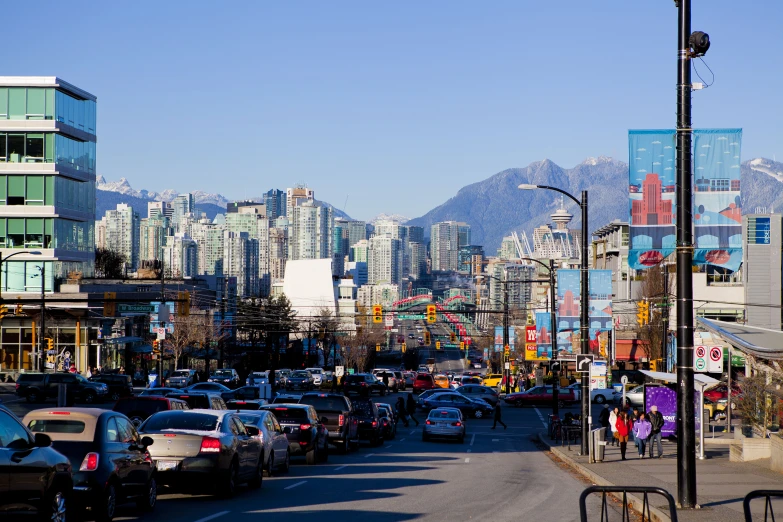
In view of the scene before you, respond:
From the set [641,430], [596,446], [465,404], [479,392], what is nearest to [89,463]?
[596,446]

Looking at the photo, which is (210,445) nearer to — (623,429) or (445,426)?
(623,429)

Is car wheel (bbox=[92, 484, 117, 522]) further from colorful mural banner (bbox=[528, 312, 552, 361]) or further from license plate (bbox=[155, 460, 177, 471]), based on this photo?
colorful mural banner (bbox=[528, 312, 552, 361])

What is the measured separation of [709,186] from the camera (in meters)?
19.2

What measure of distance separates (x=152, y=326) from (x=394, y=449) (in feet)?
242

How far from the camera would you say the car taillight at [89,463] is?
49.3 feet

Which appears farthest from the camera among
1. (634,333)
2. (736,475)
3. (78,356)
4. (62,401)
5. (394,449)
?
(634,333)

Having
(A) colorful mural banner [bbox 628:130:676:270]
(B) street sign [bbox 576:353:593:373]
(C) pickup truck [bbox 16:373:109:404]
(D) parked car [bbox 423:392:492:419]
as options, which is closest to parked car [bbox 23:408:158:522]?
(A) colorful mural banner [bbox 628:130:676:270]

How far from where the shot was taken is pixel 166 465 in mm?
18844

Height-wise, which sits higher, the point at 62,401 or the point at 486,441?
the point at 62,401

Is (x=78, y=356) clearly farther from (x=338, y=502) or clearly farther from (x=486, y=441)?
(x=338, y=502)

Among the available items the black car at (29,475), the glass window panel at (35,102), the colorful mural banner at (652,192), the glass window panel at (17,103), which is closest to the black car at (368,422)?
the colorful mural banner at (652,192)

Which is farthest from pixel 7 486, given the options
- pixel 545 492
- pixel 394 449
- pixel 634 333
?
pixel 634 333

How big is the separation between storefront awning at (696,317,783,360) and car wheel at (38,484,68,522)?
23.1 meters

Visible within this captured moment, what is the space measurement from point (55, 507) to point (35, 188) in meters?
71.9
